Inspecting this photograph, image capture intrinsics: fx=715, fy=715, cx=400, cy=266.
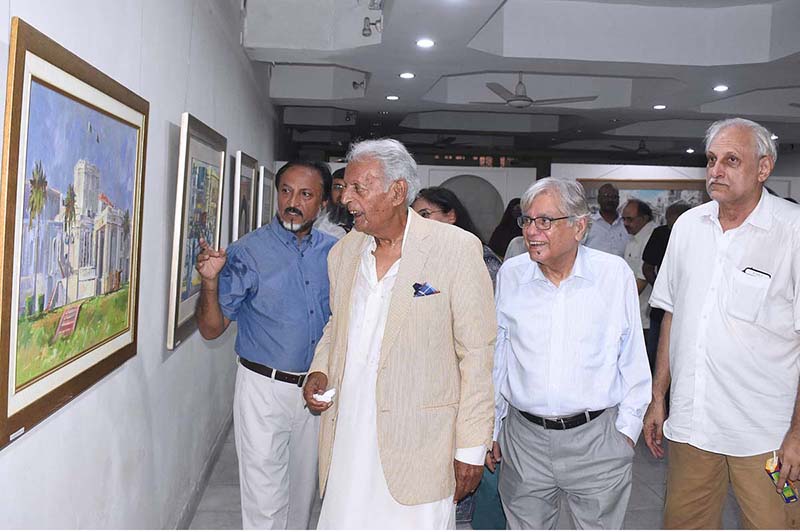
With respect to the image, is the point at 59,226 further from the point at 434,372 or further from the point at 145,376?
the point at 145,376

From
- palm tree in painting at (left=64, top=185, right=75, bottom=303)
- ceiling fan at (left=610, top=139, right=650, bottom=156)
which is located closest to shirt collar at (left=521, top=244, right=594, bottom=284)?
palm tree in painting at (left=64, top=185, right=75, bottom=303)

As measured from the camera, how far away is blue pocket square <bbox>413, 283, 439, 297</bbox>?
2.09 m

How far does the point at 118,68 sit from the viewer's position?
2.24 meters

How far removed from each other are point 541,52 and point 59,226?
5.77 metres

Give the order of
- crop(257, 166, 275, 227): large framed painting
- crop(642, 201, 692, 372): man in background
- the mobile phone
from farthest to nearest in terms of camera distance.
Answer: crop(257, 166, 275, 227): large framed painting
crop(642, 201, 692, 372): man in background
the mobile phone

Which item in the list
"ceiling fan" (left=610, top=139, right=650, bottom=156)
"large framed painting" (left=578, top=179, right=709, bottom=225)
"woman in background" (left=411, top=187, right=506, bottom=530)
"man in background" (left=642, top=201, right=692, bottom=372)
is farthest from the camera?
"ceiling fan" (left=610, top=139, right=650, bottom=156)

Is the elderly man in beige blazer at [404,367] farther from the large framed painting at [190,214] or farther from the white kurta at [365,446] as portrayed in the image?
the large framed painting at [190,214]

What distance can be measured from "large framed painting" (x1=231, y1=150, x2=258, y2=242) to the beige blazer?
9.60 feet

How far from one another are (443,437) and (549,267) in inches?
26.1

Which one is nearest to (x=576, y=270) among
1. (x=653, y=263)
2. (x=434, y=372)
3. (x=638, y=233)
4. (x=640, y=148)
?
(x=434, y=372)

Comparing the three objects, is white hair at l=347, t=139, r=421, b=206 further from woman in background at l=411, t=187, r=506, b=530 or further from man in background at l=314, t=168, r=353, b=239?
man in background at l=314, t=168, r=353, b=239

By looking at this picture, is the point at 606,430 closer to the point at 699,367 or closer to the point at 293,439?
the point at 699,367

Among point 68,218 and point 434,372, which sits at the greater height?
point 68,218

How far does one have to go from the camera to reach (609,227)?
22.0 feet
